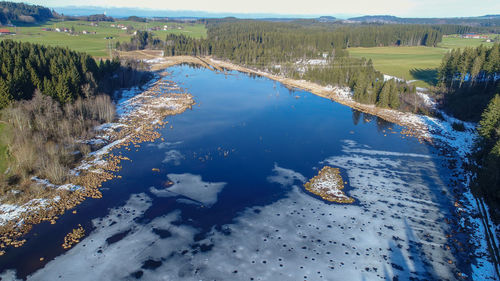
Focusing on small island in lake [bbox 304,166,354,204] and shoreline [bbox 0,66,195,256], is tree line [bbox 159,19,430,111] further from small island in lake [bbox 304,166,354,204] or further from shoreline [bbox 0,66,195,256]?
shoreline [bbox 0,66,195,256]

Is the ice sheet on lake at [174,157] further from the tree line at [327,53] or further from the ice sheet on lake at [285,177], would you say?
the tree line at [327,53]

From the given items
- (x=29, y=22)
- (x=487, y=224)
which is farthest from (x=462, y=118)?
(x=29, y=22)

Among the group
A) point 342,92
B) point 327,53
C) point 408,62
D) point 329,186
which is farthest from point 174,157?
point 327,53

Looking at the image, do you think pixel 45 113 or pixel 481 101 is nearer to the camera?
pixel 45 113

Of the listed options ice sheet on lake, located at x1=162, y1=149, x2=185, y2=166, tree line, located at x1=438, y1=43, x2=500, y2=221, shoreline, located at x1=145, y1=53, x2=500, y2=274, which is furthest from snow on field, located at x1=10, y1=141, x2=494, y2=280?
ice sheet on lake, located at x1=162, y1=149, x2=185, y2=166

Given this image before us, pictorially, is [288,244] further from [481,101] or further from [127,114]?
[481,101]

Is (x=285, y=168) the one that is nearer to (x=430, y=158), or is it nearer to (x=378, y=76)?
(x=430, y=158)

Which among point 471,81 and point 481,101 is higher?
point 471,81
